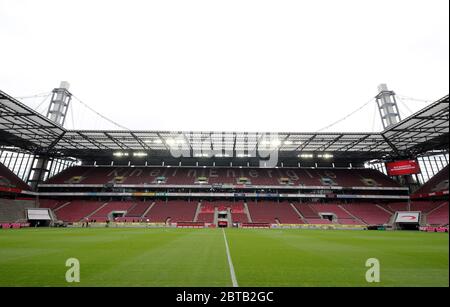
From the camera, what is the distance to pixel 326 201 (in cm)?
6306

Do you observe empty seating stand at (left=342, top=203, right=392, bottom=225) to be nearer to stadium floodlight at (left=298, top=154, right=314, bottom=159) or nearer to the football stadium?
the football stadium

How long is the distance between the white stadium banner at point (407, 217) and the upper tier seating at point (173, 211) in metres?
39.3

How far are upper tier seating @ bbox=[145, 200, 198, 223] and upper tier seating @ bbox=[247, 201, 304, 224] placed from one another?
43.0ft

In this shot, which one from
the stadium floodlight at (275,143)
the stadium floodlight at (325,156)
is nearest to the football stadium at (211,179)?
the stadium floodlight at (275,143)

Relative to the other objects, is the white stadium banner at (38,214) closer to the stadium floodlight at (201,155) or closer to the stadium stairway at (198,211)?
the stadium stairway at (198,211)

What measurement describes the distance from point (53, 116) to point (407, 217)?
7776cm

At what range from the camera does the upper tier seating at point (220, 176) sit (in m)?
64.2

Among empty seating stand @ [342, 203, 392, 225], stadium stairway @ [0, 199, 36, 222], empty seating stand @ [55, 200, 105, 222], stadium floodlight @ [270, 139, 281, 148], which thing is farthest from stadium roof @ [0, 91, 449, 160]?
empty seating stand @ [55, 200, 105, 222]

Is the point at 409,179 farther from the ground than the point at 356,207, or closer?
farther from the ground

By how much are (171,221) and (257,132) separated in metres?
24.6

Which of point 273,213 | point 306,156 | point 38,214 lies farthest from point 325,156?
point 38,214

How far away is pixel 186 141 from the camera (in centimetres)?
5478
